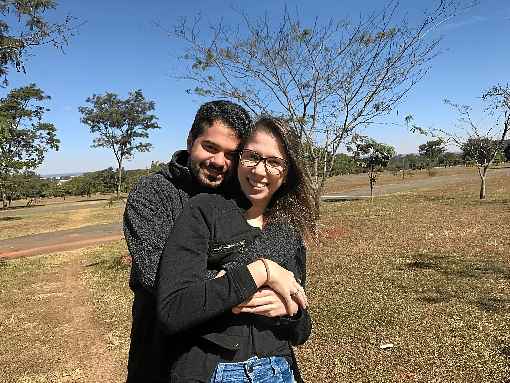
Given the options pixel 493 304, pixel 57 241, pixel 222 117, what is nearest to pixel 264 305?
pixel 222 117

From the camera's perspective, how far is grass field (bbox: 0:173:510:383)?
4309 millimetres

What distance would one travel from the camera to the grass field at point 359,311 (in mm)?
4309

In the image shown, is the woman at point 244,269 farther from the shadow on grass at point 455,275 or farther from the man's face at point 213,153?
the shadow on grass at point 455,275

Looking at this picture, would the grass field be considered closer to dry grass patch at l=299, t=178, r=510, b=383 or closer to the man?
dry grass patch at l=299, t=178, r=510, b=383

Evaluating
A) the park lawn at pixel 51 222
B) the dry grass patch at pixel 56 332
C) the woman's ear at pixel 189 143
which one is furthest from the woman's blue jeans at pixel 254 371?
the park lawn at pixel 51 222

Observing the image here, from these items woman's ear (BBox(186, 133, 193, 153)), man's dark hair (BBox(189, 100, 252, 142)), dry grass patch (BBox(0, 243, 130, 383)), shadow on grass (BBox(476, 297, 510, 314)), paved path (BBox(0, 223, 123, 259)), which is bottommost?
dry grass patch (BBox(0, 243, 130, 383))

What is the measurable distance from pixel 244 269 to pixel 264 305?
142 millimetres

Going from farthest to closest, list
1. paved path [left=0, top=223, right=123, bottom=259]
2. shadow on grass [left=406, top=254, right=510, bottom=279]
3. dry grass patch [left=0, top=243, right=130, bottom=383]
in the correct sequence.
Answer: paved path [left=0, top=223, right=123, bottom=259]
shadow on grass [left=406, top=254, right=510, bottom=279]
dry grass patch [left=0, top=243, right=130, bottom=383]

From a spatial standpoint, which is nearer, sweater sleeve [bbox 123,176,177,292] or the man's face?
sweater sleeve [bbox 123,176,177,292]

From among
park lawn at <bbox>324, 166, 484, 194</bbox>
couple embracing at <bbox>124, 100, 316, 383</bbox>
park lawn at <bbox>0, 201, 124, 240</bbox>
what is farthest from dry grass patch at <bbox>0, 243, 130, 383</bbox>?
park lawn at <bbox>324, 166, 484, 194</bbox>

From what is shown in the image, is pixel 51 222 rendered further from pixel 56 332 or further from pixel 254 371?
pixel 254 371

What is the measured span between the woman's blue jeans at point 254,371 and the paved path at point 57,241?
12.3 m

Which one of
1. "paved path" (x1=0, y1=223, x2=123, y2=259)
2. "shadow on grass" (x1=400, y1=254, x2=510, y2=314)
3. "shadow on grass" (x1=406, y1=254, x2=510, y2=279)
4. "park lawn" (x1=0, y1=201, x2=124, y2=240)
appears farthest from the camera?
"park lawn" (x1=0, y1=201, x2=124, y2=240)

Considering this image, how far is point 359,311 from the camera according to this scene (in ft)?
18.5
